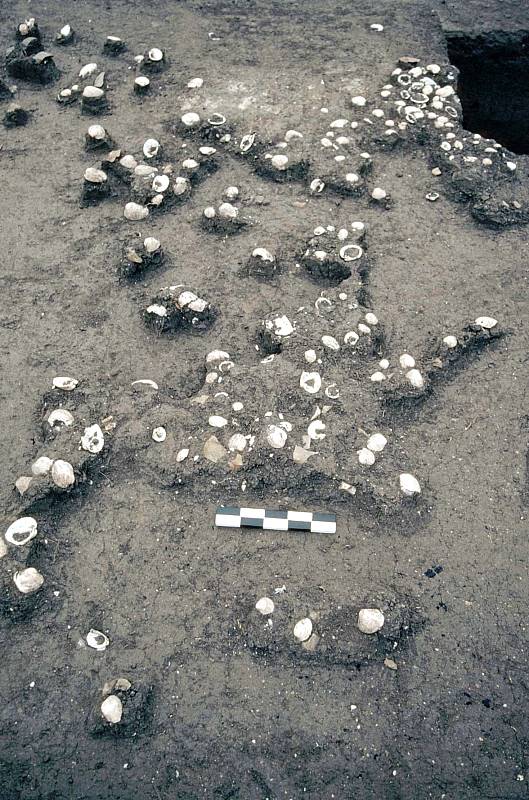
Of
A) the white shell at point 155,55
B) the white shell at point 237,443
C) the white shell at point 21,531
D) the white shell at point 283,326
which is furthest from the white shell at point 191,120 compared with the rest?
the white shell at point 21,531

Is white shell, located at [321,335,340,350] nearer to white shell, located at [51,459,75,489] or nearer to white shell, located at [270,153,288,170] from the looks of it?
white shell, located at [51,459,75,489]

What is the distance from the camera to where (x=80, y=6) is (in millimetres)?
6410

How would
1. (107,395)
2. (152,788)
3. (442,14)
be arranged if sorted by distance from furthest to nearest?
(442,14), (107,395), (152,788)

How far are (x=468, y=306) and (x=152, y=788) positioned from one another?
10.0 feet

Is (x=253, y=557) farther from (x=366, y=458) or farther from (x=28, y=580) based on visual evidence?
(x=28, y=580)

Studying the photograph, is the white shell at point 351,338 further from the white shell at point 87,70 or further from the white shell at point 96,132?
the white shell at point 87,70

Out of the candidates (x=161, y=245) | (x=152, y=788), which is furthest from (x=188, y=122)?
(x=152, y=788)

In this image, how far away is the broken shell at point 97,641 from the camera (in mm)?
2730

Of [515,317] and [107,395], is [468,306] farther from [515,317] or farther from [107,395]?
[107,395]

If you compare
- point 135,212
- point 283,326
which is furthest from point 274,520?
point 135,212

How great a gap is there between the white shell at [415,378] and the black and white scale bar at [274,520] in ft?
2.91

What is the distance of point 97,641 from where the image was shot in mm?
2736

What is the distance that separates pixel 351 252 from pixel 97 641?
2.72 m

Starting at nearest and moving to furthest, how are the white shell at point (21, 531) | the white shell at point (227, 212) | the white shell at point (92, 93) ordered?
the white shell at point (21, 531), the white shell at point (227, 212), the white shell at point (92, 93)
